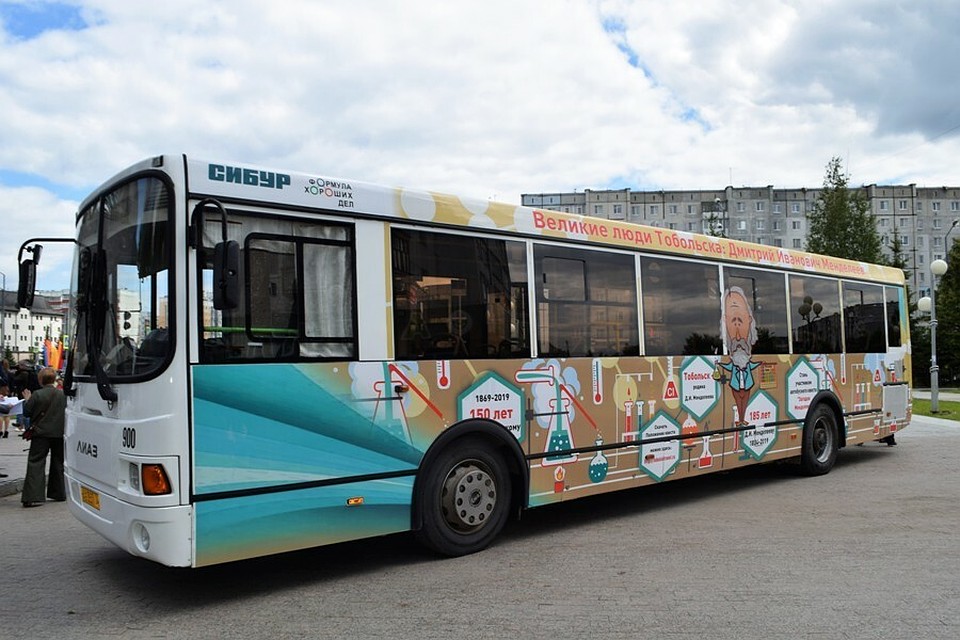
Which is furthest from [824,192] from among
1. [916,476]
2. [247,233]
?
[247,233]

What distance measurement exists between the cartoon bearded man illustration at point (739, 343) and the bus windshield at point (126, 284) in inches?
249

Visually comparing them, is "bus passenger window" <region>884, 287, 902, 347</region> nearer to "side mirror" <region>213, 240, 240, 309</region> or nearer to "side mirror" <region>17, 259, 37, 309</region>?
"side mirror" <region>213, 240, 240, 309</region>

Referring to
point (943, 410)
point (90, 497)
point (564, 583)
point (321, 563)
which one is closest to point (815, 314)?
point (564, 583)

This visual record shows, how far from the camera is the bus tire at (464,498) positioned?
245 inches

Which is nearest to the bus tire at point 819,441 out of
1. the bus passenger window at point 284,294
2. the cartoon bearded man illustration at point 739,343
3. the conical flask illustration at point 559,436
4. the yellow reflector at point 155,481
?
the cartoon bearded man illustration at point 739,343

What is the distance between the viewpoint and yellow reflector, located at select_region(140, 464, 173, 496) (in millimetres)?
4902

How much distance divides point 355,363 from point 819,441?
7.74 meters

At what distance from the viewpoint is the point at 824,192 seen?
48.3m

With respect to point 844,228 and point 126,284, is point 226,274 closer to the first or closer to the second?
point 126,284

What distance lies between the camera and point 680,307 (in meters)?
8.62

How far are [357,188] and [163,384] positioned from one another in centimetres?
209

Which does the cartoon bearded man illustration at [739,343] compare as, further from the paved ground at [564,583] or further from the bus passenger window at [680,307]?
the paved ground at [564,583]

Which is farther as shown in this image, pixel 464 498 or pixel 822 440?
pixel 822 440

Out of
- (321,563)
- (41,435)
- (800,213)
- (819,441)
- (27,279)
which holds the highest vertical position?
(800,213)
